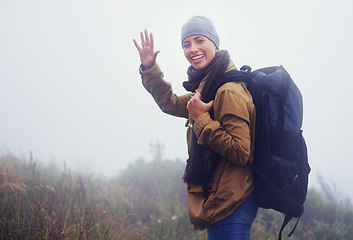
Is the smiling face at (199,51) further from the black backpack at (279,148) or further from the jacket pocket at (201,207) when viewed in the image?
the jacket pocket at (201,207)

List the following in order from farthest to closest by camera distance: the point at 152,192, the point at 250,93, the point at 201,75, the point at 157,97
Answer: the point at 152,192 < the point at 157,97 < the point at 201,75 < the point at 250,93

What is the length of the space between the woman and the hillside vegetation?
118 cm

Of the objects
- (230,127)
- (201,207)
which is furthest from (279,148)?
(201,207)

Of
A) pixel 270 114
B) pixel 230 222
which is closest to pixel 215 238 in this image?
pixel 230 222

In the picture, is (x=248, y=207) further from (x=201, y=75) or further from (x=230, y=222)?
(x=201, y=75)

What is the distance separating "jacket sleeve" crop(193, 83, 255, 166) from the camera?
1473 millimetres

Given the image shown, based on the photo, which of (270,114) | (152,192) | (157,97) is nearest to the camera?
(270,114)

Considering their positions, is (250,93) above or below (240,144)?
above

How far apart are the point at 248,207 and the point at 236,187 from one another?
17cm

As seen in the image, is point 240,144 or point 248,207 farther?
point 248,207

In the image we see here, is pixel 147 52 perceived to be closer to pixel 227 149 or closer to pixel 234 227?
pixel 227 149

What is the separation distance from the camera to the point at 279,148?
1.57m

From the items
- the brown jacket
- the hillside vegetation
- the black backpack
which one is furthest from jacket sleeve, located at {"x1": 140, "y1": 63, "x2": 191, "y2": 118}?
the hillside vegetation

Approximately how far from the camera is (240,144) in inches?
57.6
